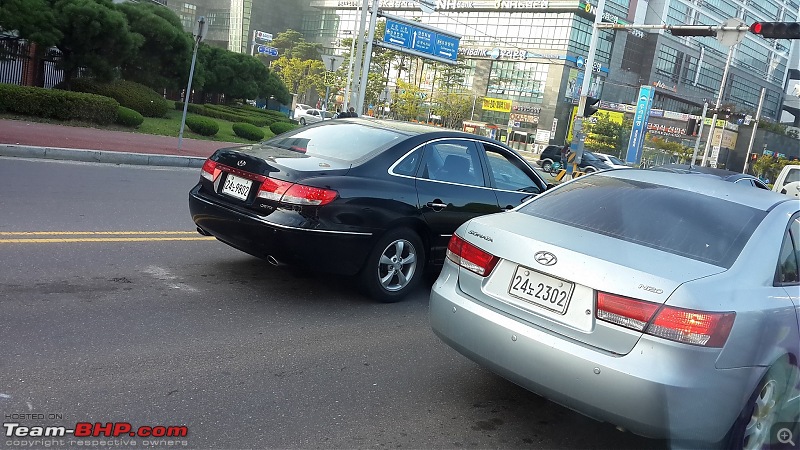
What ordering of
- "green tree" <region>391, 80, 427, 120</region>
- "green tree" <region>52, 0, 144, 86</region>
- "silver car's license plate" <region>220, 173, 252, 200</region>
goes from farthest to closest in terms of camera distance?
"green tree" <region>391, 80, 427, 120</region>, "green tree" <region>52, 0, 144, 86</region>, "silver car's license plate" <region>220, 173, 252, 200</region>

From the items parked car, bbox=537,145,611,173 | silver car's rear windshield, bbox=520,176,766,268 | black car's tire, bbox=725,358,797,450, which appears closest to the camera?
black car's tire, bbox=725,358,797,450

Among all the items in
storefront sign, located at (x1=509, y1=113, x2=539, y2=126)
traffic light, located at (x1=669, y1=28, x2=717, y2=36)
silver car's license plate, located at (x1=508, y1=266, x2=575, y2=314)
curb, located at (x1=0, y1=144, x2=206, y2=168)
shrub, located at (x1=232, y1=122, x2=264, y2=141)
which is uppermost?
traffic light, located at (x1=669, y1=28, x2=717, y2=36)

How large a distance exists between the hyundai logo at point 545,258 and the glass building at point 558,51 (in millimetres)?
69424

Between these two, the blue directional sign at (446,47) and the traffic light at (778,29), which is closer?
the traffic light at (778,29)

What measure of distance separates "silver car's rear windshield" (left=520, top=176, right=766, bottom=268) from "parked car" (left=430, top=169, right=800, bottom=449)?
1cm

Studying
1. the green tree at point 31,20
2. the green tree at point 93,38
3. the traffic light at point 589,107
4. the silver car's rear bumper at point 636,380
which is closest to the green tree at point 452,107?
the traffic light at point 589,107

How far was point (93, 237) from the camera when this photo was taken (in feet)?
21.4

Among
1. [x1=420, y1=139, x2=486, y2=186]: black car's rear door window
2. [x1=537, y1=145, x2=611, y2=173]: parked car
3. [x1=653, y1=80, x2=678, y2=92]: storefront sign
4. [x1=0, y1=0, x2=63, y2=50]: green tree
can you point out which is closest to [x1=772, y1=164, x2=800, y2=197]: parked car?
[x1=420, y1=139, x2=486, y2=186]: black car's rear door window

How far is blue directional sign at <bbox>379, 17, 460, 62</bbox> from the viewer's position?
3528cm

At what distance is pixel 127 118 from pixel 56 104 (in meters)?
2.07

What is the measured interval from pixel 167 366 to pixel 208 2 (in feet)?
303

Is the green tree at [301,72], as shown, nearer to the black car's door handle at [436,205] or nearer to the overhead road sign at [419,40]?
the overhead road sign at [419,40]

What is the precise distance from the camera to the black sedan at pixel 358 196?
515 cm

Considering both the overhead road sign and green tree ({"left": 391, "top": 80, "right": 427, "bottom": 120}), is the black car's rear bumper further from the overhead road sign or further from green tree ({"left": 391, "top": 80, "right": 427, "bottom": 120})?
green tree ({"left": 391, "top": 80, "right": 427, "bottom": 120})
